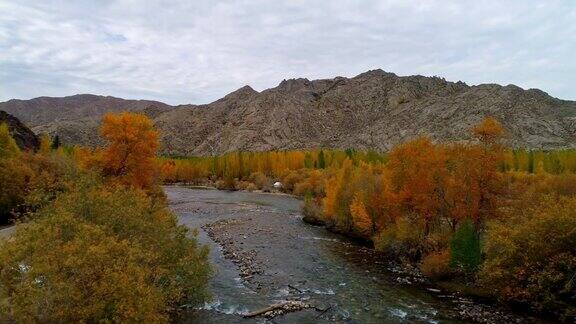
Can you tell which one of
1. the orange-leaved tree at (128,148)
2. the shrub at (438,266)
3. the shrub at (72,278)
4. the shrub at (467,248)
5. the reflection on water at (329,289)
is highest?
the orange-leaved tree at (128,148)

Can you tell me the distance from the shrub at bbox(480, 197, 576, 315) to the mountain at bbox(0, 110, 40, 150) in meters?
80.8

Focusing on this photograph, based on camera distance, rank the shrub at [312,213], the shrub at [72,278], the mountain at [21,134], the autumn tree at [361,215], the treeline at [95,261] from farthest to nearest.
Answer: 1. the mountain at [21,134]
2. the shrub at [312,213]
3. the autumn tree at [361,215]
4. the treeline at [95,261]
5. the shrub at [72,278]

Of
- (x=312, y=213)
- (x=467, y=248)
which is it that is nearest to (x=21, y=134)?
(x=312, y=213)

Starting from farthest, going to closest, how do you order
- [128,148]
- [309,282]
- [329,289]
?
[128,148], [309,282], [329,289]

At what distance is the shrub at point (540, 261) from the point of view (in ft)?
80.6

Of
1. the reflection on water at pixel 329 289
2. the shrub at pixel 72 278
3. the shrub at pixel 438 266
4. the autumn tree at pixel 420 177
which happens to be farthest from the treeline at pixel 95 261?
the autumn tree at pixel 420 177

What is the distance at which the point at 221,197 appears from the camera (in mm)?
84188

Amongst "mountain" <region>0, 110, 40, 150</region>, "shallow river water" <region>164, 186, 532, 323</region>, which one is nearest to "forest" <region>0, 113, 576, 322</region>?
"shallow river water" <region>164, 186, 532, 323</region>

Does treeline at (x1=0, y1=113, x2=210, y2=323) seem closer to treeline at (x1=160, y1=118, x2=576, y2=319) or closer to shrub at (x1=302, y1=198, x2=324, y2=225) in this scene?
treeline at (x1=160, y1=118, x2=576, y2=319)

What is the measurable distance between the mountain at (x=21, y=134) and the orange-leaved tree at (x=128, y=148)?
1980 inches

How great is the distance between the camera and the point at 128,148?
41000mm

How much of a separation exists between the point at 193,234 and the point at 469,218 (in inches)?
798

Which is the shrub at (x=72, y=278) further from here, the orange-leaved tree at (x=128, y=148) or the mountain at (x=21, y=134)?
the mountain at (x=21, y=134)

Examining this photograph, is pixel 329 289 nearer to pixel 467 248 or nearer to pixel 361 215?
pixel 467 248
